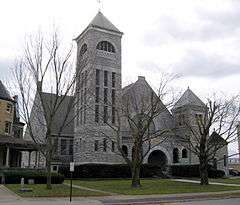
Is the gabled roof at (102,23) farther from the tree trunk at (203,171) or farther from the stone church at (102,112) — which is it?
the tree trunk at (203,171)

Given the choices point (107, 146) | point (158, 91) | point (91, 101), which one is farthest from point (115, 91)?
point (158, 91)

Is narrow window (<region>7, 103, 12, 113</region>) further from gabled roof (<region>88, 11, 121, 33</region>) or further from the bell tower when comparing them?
gabled roof (<region>88, 11, 121, 33</region>)

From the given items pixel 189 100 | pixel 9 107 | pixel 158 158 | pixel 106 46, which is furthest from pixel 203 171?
pixel 189 100

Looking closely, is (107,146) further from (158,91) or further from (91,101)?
(158,91)

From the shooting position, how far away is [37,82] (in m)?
28.1

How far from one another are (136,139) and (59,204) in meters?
13.8

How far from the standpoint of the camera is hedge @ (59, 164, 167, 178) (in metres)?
45.3

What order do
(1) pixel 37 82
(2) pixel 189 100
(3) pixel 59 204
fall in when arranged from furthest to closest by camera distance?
(2) pixel 189 100 < (1) pixel 37 82 < (3) pixel 59 204

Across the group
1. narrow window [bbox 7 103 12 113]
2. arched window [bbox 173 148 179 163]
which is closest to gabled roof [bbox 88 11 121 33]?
narrow window [bbox 7 103 12 113]

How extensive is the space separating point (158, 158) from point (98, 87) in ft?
57.4

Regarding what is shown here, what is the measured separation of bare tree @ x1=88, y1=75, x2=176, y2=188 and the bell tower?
0.94m

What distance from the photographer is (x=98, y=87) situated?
169ft

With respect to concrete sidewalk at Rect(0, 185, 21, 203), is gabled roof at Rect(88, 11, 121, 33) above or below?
above

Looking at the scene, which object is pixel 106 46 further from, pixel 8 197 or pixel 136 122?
pixel 8 197
